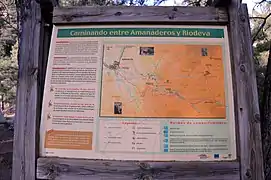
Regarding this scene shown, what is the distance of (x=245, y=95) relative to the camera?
6.56ft

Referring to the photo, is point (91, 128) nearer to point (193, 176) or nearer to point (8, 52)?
point (193, 176)

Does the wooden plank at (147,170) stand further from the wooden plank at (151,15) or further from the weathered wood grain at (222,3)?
the weathered wood grain at (222,3)

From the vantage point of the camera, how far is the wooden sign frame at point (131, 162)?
190 cm

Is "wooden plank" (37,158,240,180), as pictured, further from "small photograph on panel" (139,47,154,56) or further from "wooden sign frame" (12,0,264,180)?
"small photograph on panel" (139,47,154,56)

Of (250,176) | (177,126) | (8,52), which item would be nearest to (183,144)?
(177,126)

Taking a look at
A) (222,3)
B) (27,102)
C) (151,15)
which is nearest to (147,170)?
(27,102)

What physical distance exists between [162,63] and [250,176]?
0.87 meters

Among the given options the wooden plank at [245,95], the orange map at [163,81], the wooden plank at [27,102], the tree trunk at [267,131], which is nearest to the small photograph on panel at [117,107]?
the orange map at [163,81]

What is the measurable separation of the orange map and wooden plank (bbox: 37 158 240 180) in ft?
0.96

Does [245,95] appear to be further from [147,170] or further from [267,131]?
[267,131]

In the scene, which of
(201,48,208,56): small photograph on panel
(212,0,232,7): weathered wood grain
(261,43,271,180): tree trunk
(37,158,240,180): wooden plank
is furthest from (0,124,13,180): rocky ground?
(212,0,232,7): weathered wood grain

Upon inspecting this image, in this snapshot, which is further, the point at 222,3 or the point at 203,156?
the point at 222,3

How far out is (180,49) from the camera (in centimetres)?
205

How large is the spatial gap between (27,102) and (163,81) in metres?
0.89
